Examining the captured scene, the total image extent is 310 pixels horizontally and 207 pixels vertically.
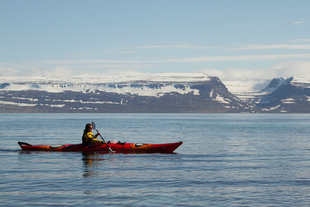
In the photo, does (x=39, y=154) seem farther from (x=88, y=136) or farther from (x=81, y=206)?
(x=81, y=206)

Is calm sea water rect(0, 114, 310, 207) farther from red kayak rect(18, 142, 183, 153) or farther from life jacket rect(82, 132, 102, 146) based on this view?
red kayak rect(18, 142, 183, 153)

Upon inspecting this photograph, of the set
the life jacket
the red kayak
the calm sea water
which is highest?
the life jacket

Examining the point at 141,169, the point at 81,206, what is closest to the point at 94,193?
the point at 81,206

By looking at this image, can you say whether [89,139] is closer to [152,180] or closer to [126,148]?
[126,148]

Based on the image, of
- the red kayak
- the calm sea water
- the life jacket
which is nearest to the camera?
the calm sea water

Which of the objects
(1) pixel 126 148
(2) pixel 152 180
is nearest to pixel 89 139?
(1) pixel 126 148

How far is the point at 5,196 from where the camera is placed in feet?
72.5

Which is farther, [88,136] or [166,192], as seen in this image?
[88,136]

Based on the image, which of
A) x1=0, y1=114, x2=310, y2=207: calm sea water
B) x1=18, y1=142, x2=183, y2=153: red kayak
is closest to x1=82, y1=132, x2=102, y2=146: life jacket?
x1=18, y1=142, x2=183, y2=153: red kayak

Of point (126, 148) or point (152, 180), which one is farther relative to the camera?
point (126, 148)

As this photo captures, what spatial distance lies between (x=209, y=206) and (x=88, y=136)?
23.8 meters

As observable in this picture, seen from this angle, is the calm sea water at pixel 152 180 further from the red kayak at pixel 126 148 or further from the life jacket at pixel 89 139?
the red kayak at pixel 126 148

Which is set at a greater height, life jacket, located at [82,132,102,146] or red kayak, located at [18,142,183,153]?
Result: life jacket, located at [82,132,102,146]

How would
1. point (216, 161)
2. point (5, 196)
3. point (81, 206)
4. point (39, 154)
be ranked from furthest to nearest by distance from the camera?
point (39, 154)
point (216, 161)
point (5, 196)
point (81, 206)
